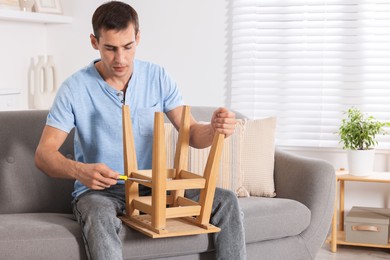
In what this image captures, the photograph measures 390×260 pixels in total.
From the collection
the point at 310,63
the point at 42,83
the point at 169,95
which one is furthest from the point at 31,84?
the point at 169,95

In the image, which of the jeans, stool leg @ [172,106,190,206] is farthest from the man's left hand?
the jeans

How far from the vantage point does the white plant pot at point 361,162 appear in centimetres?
401

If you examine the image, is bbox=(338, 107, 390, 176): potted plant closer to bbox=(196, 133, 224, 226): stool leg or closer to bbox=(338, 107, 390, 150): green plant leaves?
bbox=(338, 107, 390, 150): green plant leaves

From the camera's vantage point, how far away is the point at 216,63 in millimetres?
4465

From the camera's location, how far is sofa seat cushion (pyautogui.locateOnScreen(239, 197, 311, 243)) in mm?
2881

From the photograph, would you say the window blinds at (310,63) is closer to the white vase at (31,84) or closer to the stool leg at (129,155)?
the white vase at (31,84)

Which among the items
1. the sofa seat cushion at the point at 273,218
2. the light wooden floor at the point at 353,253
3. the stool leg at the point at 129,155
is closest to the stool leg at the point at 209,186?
the stool leg at the point at 129,155

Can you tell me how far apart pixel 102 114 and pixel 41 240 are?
0.54 metres

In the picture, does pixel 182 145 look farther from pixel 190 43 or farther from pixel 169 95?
pixel 190 43

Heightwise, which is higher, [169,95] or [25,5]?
[25,5]

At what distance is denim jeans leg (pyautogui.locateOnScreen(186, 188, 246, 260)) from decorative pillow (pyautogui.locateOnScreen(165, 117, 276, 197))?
0.61 m

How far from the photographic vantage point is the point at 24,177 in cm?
306

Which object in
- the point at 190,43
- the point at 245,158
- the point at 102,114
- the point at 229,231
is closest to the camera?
the point at 229,231

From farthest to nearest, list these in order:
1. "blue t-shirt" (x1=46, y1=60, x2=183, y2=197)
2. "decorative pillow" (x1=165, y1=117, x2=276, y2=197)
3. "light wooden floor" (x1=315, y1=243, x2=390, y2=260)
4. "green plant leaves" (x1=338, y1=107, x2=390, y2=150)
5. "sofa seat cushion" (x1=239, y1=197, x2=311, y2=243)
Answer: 1. "green plant leaves" (x1=338, y1=107, x2=390, y2=150)
2. "light wooden floor" (x1=315, y1=243, x2=390, y2=260)
3. "decorative pillow" (x1=165, y1=117, x2=276, y2=197)
4. "sofa seat cushion" (x1=239, y1=197, x2=311, y2=243)
5. "blue t-shirt" (x1=46, y1=60, x2=183, y2=197)
